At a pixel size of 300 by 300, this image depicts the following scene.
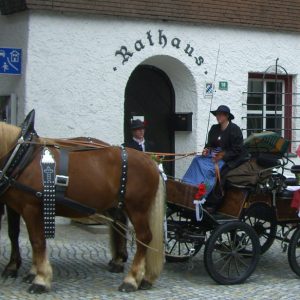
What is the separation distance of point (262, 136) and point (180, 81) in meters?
3.60

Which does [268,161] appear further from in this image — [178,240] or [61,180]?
[61,180]

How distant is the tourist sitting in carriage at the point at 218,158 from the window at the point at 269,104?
3.81 m

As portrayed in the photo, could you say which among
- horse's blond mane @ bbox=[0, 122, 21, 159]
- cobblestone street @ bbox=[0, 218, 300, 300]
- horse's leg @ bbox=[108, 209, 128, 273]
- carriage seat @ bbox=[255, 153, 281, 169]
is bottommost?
cobblestone street @ bbox=[0, 218, 300, 300]

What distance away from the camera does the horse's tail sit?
625 cm

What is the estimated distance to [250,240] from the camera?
21.7 feet

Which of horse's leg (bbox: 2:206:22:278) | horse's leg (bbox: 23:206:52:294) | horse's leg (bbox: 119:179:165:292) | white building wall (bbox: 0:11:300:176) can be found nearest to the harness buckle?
horse's leg (bbox: 23:206:52:294)

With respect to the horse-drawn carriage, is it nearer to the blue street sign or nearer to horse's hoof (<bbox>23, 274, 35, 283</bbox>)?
horse's hoof (<bbox>23, 274, 35, 283</bbox>)

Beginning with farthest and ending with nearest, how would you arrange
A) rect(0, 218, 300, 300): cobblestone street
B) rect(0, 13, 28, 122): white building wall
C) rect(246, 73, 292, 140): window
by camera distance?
1. rect(246, 73, 292, 140): window
2. rect(0, 13, 28, 122): white building wall
3. rect(0, 218, 300, 300): cobblestone street

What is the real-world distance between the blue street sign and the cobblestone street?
2.36 metres

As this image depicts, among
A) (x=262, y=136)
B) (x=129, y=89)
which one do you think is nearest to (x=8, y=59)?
(x=129, y=89)

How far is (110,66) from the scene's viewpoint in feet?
31.3

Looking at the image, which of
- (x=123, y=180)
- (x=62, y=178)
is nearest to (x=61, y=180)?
(x=62, y=178)

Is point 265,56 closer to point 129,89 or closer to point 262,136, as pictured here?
point 129,89

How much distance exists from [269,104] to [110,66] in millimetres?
3039
